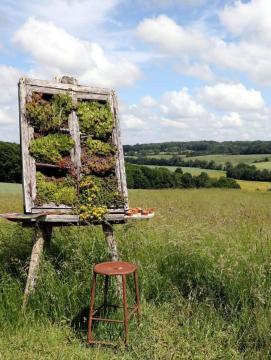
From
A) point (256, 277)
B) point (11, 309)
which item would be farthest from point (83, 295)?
point (256, 277)

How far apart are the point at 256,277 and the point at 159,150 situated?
76.0 meters

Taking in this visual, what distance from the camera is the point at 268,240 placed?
6.05 meters

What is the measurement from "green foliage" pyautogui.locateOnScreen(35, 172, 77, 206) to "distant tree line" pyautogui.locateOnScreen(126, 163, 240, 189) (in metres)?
37.9

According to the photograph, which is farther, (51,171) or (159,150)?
(159,150)

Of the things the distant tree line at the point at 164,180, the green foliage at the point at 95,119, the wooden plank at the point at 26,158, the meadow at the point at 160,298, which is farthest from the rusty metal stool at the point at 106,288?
the distant tree line at the point at 164,180

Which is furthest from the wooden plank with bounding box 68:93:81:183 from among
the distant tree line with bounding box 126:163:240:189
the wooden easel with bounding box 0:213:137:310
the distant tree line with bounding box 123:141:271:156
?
the distant tree line with bounding box 123:141:271:156

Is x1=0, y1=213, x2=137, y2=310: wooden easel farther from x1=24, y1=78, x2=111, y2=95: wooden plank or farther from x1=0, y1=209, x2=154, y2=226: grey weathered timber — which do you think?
x1=24, y1=78, x2=111, y2=95: wooden plank

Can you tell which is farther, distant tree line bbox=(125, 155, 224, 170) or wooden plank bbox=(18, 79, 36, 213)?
distant tree line bbox=(125, 155, 224, 170)

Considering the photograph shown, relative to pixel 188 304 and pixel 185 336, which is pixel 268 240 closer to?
pixel 188 304

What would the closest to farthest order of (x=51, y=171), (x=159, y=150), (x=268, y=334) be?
(x=268, y=334) < (x=51, y=171) < (x=159, y=150)

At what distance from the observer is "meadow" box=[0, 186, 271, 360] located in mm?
4434

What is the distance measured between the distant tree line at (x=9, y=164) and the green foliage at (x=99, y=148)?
3572 centimetres

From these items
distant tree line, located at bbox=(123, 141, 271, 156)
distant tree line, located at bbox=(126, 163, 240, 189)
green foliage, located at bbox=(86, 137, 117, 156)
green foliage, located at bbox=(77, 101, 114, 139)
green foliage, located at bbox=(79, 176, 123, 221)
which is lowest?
distant tree line, located at bbox=(126, 163, 240, 189)

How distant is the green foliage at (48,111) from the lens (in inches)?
216
